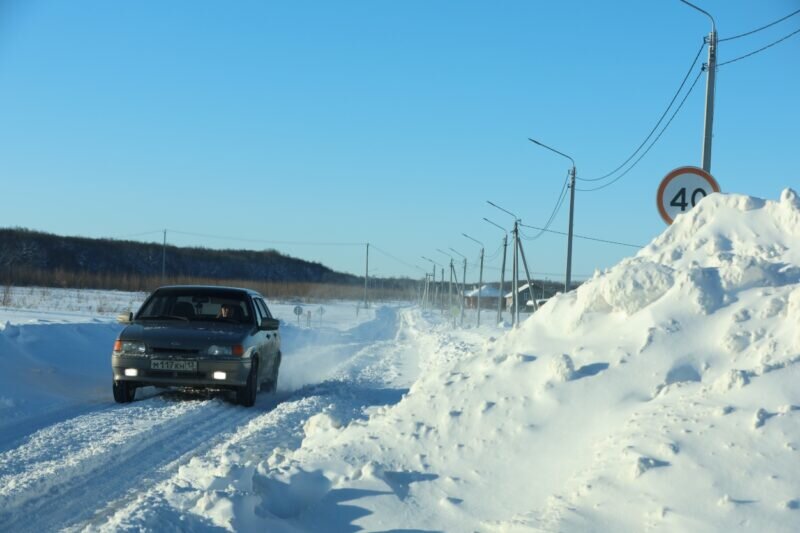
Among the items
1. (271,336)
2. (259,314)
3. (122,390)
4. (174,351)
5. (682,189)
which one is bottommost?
(122,390)

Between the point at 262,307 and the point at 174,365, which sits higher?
the point at 262,307

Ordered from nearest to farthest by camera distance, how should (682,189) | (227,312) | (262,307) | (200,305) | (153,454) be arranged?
1. (153,454)
2. (682,189)
3. (227,312)
4. (200,305)
5. (262,307)

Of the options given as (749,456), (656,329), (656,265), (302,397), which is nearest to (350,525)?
(749,456)

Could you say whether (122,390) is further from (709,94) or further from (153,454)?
(709,94)

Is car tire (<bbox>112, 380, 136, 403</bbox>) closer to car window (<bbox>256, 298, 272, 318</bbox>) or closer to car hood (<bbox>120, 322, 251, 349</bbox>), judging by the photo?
car hood (<bbox>120, 322, 251, 349</bbox>)

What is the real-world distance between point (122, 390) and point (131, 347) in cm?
60

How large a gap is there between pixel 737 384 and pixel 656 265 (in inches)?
76.1

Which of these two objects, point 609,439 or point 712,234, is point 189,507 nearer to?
point 609,439

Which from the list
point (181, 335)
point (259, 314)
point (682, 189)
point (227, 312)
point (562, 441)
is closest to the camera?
point (562, 441)

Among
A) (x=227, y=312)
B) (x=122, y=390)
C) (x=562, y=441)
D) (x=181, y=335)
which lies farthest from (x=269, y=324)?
(x=562, y=441)

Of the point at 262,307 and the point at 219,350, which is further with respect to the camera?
the point at 262,307

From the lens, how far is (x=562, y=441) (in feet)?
19.2

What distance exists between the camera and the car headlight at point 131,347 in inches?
456

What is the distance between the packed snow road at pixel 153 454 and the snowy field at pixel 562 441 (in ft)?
0.10
